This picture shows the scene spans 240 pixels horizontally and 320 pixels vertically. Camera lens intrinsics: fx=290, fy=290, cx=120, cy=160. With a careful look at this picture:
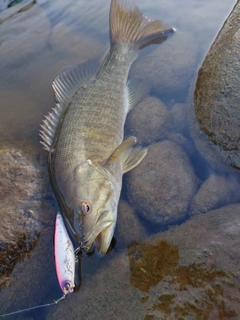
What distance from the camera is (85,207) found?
2.89m

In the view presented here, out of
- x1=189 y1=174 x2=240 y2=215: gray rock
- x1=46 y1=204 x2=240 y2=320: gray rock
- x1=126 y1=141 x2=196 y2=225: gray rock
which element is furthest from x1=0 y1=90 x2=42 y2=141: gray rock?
x1=189 y1=174 x2=240 y2=215: gray rock

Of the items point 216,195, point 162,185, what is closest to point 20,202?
point 162,185

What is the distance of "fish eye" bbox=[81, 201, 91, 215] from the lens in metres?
2.88

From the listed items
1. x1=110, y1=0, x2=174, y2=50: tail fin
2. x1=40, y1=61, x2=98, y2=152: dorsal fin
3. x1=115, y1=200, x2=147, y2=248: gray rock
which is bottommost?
x1=115, y1=200, x2=147, y2=248: gray rock

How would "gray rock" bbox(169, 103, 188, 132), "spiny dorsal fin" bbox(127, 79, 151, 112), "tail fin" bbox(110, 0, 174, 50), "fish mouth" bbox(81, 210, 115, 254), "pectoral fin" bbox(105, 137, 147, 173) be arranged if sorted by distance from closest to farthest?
"fish mouth" bbox(81, 210, 115, 254) → "pectoral fin" bbox(105, 137, 147, 173) → "gray rock" bbox(169, 103, 188, 132) → "spiny dorsal fin" bbox(127, 79, 151, 112) → "tail fin" bbox(110, 0, 174, 50)

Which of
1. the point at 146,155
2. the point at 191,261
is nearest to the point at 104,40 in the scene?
the point at 146,155

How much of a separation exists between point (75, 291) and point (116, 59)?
11.4 feet

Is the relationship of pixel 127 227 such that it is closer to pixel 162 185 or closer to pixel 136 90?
pixel 162 185

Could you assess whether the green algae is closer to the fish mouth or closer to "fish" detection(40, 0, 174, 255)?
the fish mouth

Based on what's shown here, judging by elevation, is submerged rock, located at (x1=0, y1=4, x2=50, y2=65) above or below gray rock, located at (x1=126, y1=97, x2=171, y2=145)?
above

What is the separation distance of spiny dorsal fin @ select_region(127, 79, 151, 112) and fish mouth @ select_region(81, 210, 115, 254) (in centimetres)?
212

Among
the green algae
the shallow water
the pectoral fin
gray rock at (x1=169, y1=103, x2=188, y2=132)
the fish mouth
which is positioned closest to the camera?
the green algae

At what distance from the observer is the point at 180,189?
3621 mm

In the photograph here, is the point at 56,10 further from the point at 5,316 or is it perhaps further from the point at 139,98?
the point at 5,316
